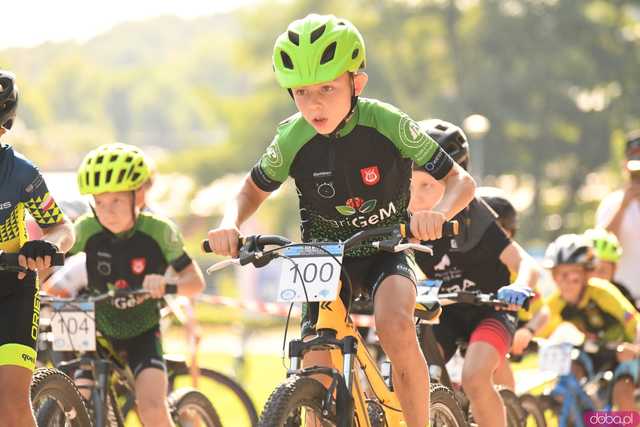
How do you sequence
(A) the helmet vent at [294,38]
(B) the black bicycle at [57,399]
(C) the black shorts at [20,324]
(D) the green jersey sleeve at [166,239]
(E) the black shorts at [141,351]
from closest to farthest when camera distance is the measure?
(C) the black shorts at [20,324] → (A) the helmet vent at [294,38] → (B) the black bicycle at [57,399] → (E) the black shorts at [141,351] → (D) the green jersey sleeve at [166,239]

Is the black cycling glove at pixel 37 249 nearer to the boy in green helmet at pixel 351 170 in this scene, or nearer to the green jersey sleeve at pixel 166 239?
the boy in green helmet at pixel 351 170

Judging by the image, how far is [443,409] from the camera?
781 centimetres

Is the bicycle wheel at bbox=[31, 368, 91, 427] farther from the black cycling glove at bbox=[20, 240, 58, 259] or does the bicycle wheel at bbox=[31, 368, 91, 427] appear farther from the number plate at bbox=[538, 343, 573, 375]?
the number plate at bbox=[538, 343, 573, 375]

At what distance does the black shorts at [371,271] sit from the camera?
691cm

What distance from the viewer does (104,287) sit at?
9.28m

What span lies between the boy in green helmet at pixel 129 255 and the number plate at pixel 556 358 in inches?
120

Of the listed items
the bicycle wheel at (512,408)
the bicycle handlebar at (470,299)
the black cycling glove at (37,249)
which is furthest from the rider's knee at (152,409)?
the black cycling glove at (37,249)

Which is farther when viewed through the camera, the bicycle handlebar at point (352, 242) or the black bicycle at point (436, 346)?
the black bicycle at point (436, 346)

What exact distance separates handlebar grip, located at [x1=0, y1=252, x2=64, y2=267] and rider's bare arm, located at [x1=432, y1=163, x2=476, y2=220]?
5.96 feet

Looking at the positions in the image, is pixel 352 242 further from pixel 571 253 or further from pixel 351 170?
pixel 571 253

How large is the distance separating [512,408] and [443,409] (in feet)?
5.57

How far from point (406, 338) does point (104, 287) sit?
3.10 meters

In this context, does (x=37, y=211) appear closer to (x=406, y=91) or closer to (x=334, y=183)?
(x=334, y=183)

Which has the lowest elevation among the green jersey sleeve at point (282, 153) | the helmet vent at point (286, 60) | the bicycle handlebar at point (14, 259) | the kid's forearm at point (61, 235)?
the bicycle handlebar at point (14, 259)
